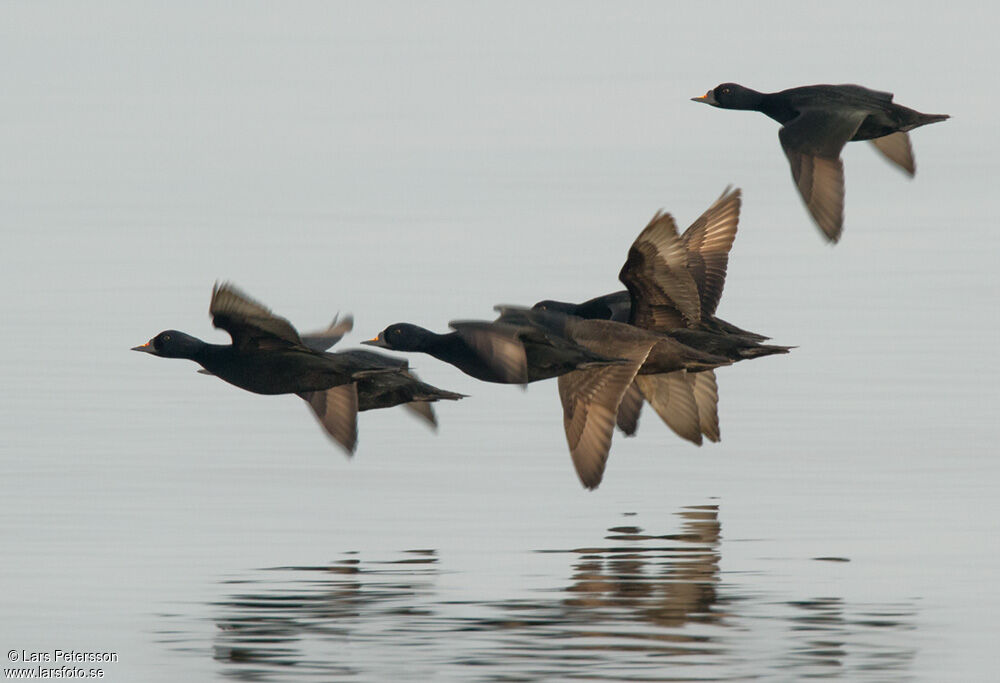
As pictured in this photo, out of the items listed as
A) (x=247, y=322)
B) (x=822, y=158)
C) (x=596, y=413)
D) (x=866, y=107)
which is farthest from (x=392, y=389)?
(x=866, y=107)

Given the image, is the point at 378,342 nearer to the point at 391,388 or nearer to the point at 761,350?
the point at 391,388

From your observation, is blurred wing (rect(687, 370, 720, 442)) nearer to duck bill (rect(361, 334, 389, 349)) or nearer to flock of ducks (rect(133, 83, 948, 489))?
flock of ducks (rect(133, 83, 948, 489))

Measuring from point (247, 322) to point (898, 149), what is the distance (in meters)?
9.98

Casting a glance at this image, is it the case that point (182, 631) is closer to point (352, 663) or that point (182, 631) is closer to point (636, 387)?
point (352, 663)

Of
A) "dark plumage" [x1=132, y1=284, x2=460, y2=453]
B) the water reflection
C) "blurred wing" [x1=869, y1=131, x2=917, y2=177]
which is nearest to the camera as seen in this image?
the water reflection

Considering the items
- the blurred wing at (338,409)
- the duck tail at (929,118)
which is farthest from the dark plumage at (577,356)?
the duck tail at (929,118)

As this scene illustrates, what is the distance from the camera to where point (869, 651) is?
71.9 ft

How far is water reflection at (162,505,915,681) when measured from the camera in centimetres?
2105

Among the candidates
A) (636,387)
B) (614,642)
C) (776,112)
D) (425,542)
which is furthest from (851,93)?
(614,642)

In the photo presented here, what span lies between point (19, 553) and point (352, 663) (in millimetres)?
8502

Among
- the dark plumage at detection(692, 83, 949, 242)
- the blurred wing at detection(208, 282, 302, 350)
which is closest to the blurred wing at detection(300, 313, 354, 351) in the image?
the blurred wing at detection(208, 282, 302, 350)

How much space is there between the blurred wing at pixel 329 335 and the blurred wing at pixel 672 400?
3.97 m

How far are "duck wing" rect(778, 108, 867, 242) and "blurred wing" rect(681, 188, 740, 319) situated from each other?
190 centimetres

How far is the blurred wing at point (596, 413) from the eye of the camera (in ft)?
89.9
